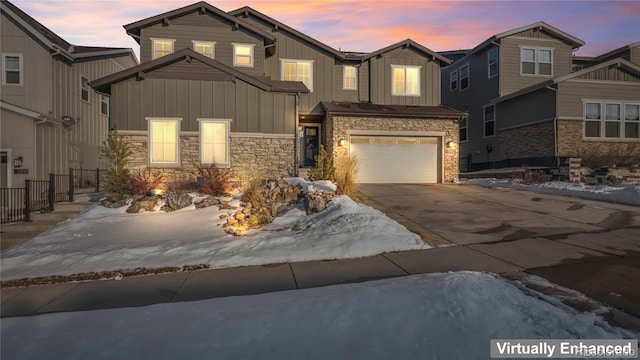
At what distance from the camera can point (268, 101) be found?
14.2 metres

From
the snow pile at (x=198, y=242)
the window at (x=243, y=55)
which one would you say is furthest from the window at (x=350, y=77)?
the snow pile at (x=198, y=242)

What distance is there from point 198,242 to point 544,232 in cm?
733

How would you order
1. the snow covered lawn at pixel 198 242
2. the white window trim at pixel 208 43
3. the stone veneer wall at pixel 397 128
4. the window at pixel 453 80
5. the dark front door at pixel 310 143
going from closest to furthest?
the snow covered lawn at pixel 198 242, the stone veneer wall at pixel 397 128, the white window trim at pixel 208 43, the dark front door at pixel 310 143, the window at pixel 453 80

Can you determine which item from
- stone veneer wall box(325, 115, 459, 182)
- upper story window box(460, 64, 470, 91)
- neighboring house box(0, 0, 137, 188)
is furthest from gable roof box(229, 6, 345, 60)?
upper story window box(460, 64, 470, 91)

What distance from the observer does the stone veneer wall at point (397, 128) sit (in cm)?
1628

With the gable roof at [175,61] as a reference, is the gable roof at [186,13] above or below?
above

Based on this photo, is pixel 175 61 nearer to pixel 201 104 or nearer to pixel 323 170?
pixel 201 104

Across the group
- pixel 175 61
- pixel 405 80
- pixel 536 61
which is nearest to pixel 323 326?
pixel 175 61

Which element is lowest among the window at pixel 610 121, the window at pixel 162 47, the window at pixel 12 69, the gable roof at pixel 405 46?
the window at pixel 610 121

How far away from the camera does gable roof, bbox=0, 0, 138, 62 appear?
47.5 feet

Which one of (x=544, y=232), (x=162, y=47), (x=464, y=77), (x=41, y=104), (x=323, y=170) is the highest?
(x=464, y=77)

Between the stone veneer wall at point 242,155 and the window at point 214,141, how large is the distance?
0.77 feet

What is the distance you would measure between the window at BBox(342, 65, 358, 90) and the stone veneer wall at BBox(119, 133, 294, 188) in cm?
646

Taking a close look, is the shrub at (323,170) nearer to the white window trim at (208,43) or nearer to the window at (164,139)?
the window at (164,139)
